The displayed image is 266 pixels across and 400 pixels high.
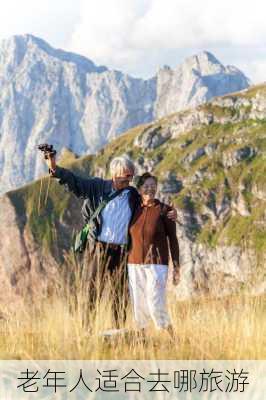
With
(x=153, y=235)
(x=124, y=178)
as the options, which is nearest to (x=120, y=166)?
(x=124, y=178)

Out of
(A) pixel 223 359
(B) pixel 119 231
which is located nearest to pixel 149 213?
(B) pixel 119 231

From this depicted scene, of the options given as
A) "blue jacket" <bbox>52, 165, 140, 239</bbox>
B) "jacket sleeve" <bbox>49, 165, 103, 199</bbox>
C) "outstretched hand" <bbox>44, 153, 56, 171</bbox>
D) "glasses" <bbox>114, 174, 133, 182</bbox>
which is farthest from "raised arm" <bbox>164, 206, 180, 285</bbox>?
"outstretched hand" <bbox>44, 153, 56, 171</bbox>

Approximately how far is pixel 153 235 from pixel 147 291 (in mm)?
777

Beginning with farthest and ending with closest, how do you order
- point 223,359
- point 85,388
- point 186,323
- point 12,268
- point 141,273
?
point 12,268, point 141,273, point 186,323, point 223,359, point 85,388

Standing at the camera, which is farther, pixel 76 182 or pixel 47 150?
pixel 76 182

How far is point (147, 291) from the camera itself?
799 centimetres

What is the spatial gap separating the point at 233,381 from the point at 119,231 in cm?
348

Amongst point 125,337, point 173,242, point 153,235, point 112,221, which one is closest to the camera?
point 125,337

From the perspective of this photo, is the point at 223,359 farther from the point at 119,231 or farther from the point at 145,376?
the point at 119,231

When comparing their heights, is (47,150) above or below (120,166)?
above

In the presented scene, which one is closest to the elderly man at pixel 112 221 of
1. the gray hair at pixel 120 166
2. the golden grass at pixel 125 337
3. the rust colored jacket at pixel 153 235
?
the gray hair at pixel 120 166

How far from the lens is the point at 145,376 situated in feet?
17.6

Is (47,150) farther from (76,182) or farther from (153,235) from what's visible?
(153,235)

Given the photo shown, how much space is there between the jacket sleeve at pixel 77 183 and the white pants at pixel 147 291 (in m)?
1.37
